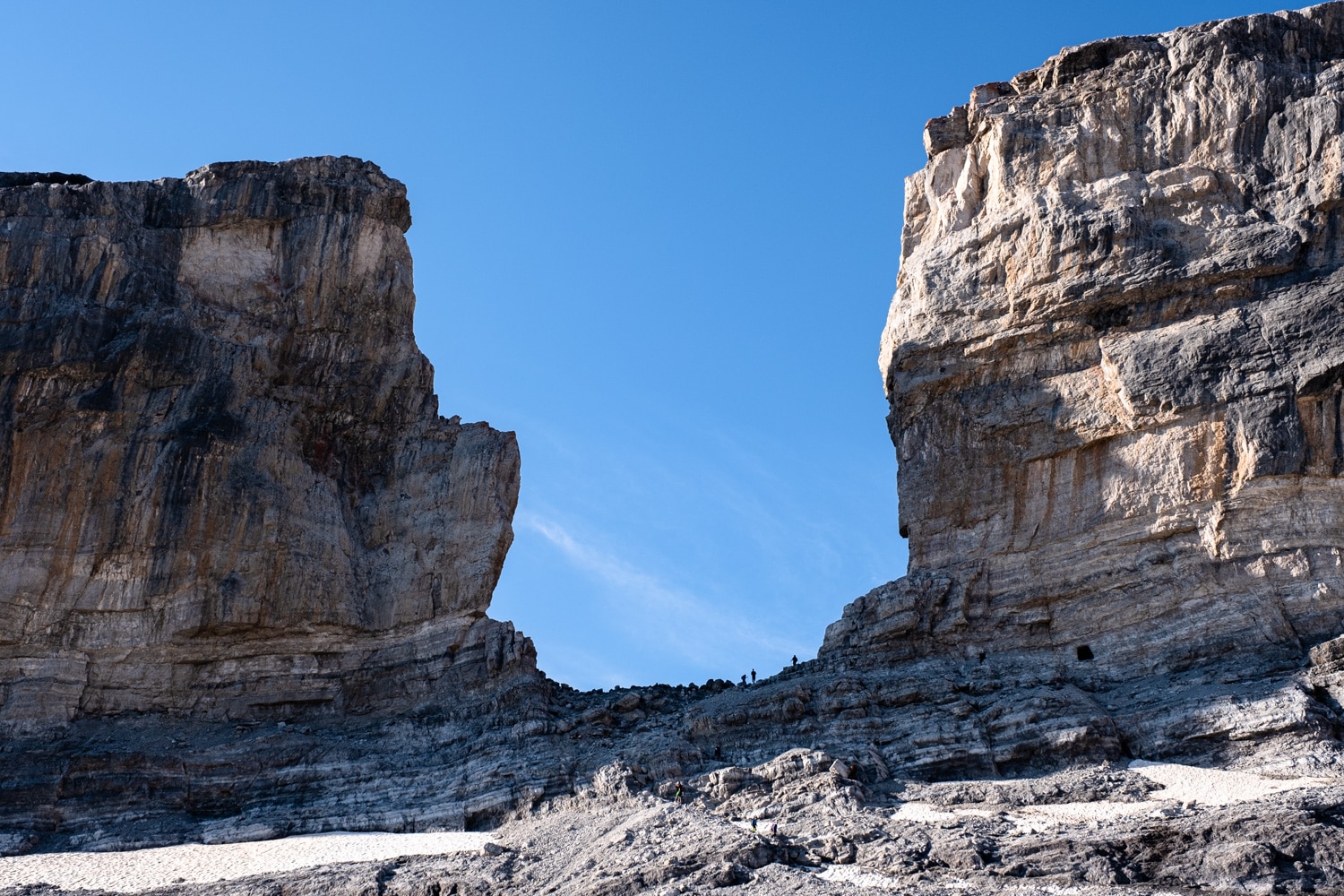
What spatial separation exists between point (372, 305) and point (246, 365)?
365 centimetres

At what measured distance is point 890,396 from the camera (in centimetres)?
3994

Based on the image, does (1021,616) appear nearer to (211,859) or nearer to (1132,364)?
(1132,364)

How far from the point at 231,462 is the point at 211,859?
1060 cm

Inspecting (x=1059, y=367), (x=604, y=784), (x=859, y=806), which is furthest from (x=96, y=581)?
(x=1059, y=367)

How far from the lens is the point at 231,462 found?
130 feet

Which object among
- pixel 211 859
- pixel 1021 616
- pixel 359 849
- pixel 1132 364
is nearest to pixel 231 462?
pixel 211 859

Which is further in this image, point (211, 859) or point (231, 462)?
point (231, 462)

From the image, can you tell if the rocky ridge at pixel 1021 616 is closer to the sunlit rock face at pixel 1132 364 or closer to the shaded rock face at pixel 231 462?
the sunlit rock face at pixel 1132 364

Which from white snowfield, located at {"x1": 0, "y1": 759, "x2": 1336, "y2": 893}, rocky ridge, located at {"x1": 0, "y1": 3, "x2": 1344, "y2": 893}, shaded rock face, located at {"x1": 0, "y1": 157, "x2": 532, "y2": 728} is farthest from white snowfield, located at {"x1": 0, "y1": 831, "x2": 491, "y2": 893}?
shaded rock face, located at {"x1": 0, "y1": 157, "x2": 532, "y2": 728}

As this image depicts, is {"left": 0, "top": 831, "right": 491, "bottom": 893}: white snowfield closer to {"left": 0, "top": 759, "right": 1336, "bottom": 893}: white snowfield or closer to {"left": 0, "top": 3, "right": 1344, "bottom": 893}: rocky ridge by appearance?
{"left": 0, "top": 759, "right": 1336, "bottom": 893}: white snowfield

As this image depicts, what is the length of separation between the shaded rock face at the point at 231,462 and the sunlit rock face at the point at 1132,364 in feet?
34.4

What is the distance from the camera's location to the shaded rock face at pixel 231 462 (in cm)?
3816

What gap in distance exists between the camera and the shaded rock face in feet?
125

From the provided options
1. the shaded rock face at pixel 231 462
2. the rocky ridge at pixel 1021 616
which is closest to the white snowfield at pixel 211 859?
the rocky ridge at pixel 1021 616
